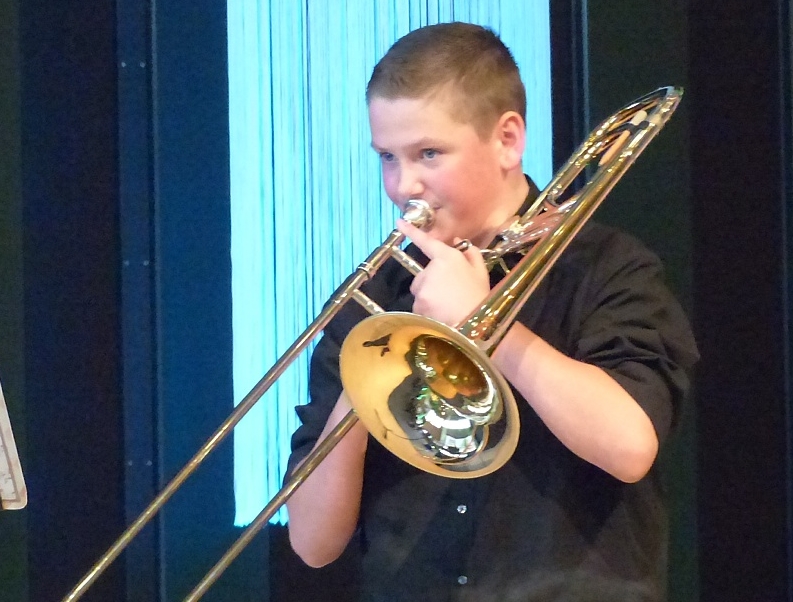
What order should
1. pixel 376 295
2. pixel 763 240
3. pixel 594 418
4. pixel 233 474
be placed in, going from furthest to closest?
pixel 233 474, pixel 763 240, pixel 376 295, pixel 594 418

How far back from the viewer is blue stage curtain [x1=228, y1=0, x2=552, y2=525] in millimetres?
1619

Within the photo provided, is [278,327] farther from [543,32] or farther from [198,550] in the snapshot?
[543,32]

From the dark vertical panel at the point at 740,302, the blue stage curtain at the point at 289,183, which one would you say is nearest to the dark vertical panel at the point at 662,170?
the dark vertical panel at the point at 740,302

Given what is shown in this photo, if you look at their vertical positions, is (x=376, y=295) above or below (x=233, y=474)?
above

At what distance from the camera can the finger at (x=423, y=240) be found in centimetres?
91

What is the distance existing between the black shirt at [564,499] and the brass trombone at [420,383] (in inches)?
3.0

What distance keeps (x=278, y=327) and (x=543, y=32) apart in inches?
26.8

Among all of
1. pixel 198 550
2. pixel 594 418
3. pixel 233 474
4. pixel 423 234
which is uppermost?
pixel 423 234

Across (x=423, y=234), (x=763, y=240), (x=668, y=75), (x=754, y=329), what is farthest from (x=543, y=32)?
(x=423, y=234)

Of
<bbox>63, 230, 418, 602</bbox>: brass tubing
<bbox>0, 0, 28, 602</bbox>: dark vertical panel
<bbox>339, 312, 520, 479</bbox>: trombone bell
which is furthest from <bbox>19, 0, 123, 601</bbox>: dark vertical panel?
<bbox>339, 312, 520, 479</bbox>: trombone bell

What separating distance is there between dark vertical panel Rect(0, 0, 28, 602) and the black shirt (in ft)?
2.75

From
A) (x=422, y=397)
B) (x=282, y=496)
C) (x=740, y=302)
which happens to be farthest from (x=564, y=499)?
(x=740, y=302)

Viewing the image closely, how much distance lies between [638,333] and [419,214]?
26 cm

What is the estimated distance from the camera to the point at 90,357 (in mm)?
1634
